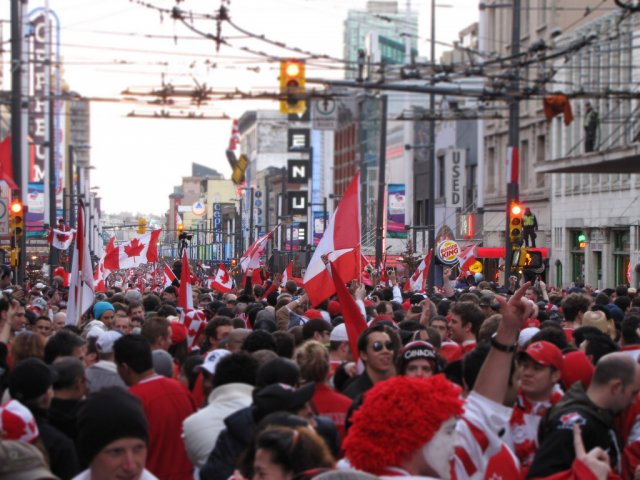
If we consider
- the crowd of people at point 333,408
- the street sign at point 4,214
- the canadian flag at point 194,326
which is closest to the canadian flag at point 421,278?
the street sign at point 4,214

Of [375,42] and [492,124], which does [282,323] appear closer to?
[492,124]

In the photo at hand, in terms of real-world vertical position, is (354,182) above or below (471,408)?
above

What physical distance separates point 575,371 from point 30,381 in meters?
3.07

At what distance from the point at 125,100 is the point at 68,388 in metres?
14.7

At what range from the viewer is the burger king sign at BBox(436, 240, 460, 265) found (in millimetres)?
29391

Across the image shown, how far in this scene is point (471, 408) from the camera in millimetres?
6055

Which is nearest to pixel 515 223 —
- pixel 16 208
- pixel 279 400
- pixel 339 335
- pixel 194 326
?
pixel 16 208

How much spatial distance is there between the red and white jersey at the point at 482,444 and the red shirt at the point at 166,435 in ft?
6.94

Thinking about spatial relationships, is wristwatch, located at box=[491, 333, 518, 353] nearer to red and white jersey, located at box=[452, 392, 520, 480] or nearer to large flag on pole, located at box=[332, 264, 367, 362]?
red and white jersey, located at box=[452, 392, 520, 480]

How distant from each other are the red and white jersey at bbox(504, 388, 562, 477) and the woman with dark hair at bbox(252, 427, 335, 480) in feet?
6.61

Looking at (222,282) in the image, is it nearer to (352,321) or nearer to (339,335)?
(339,335)

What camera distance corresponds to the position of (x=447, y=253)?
29.8 meters

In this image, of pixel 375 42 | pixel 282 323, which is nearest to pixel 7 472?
pixel 282 323

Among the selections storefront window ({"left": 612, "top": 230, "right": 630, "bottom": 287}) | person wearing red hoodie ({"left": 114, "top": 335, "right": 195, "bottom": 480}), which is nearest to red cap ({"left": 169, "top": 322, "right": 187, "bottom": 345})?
person wearing red hoodie ({"left": 114, "top": 335, "right": 195, "bottom": 480})
